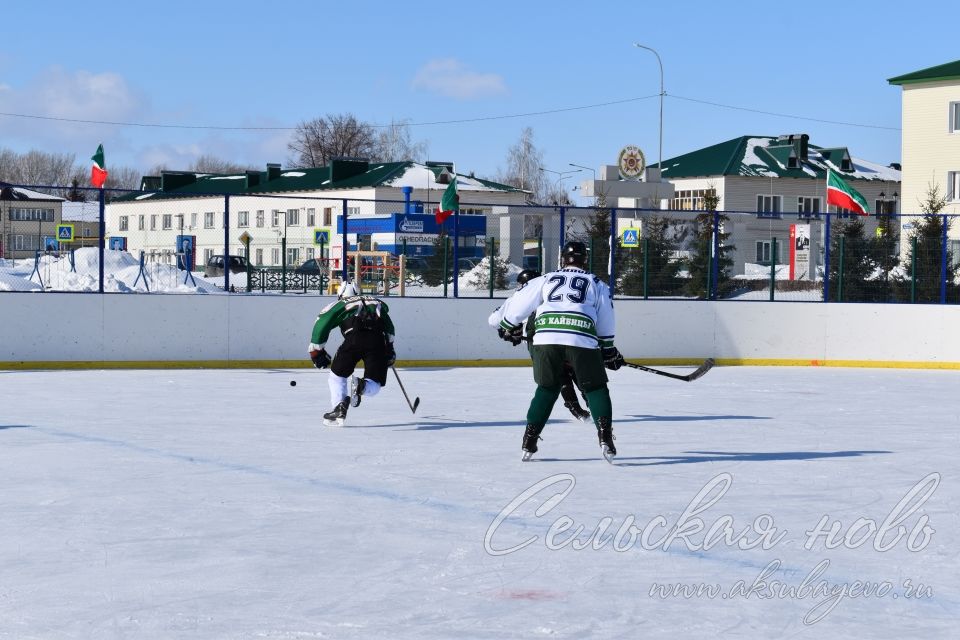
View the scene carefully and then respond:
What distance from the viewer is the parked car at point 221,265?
705 inches

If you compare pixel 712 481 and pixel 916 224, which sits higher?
pixel 916 224

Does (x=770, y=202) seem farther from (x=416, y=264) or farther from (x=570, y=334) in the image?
(x=570, y=334)

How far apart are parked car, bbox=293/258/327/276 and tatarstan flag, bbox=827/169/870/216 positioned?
782 cm

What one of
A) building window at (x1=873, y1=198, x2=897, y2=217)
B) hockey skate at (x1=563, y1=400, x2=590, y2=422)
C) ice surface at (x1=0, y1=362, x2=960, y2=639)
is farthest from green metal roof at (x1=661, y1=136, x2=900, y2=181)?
hockey skate at (x1=563, y1=400, x2=590, y2=422)

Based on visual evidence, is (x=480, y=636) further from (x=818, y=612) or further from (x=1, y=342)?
(x=1, y=342)

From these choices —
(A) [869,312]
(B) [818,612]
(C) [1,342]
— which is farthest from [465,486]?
(A) [869,312]

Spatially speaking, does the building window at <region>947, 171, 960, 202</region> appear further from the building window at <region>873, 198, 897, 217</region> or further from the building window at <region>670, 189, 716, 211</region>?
the building window at <region>670, 189, 716, 211</region>

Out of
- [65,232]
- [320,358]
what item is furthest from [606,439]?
[65,232]

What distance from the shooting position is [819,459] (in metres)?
8.94

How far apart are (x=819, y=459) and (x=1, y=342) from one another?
11.2 m

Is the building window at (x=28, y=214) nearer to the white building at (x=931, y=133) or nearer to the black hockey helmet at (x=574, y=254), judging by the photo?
the black hockey helmet at (x=574, y=254)

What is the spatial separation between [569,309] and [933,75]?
42.3 meters

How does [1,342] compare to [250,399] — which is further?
[1,342]

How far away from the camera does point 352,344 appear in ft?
34.5
